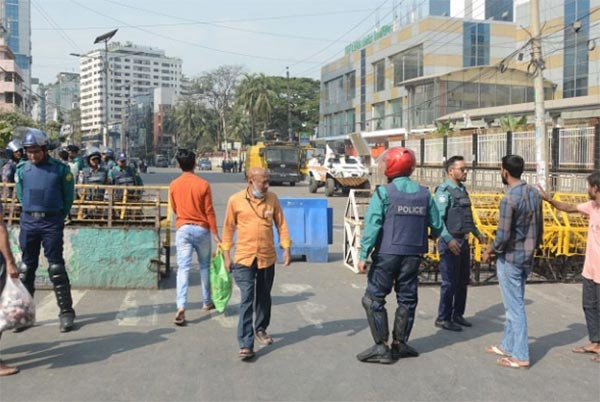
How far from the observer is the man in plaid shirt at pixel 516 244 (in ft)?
17.8

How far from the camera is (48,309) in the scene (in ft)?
23.5

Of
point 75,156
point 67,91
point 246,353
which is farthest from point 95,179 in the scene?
point 67,91

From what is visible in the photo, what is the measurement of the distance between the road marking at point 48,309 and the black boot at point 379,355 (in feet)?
10.9

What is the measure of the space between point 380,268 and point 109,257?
4231mm

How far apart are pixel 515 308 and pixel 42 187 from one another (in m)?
4.56

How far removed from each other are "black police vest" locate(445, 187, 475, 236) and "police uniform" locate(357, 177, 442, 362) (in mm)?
1219

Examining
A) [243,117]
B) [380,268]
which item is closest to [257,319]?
[380,268]

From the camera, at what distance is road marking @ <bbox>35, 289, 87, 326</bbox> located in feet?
21.9

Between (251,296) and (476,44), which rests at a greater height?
(476,44)

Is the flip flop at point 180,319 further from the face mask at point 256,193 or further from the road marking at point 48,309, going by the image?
the face mask at point 256,193

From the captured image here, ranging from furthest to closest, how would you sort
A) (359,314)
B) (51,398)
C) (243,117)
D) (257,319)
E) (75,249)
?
(243,117)
(75,249)
(359,314)
(257,319)
(51,398)

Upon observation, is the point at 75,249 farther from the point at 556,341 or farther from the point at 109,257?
the point at 556,341

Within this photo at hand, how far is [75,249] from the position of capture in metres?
8.13

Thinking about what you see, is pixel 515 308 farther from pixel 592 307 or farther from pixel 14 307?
pixel 14 307
